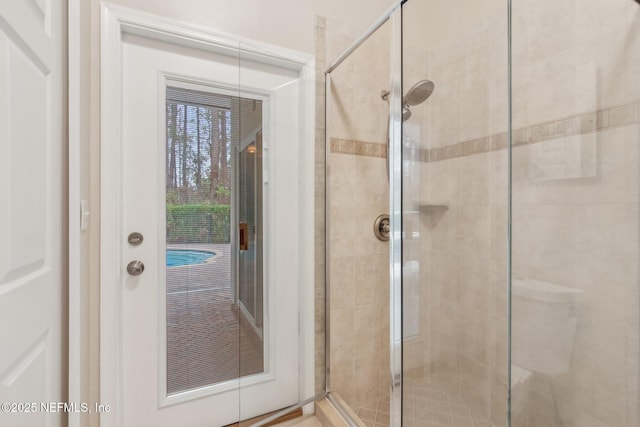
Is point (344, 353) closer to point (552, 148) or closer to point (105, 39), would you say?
point (552, 148)

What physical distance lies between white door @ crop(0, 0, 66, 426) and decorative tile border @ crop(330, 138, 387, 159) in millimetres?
1088

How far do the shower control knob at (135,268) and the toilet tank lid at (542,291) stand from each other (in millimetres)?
1598

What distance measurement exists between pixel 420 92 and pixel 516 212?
0.68 m

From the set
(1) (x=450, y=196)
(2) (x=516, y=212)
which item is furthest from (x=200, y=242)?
(2) (x=516, y=212)

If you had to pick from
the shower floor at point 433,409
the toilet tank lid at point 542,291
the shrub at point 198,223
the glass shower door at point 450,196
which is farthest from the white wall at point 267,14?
the shower floor at point 433,409

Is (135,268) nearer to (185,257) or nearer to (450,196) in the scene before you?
(185,257)

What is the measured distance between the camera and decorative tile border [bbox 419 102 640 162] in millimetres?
1024

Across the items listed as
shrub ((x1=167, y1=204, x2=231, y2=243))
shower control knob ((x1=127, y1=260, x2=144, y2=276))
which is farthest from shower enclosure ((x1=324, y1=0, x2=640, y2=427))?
shower control knob ((x1=127, y1=260, x2=144, y2=276))

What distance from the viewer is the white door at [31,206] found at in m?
0.64

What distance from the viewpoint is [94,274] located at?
43.9 inches

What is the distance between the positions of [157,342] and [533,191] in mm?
1735

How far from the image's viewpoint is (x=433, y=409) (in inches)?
43.2

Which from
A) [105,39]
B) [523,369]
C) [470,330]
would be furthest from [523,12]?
[105,39]

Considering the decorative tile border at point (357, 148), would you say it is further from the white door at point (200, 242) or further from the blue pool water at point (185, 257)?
the blue pool water at point (185, 257)
